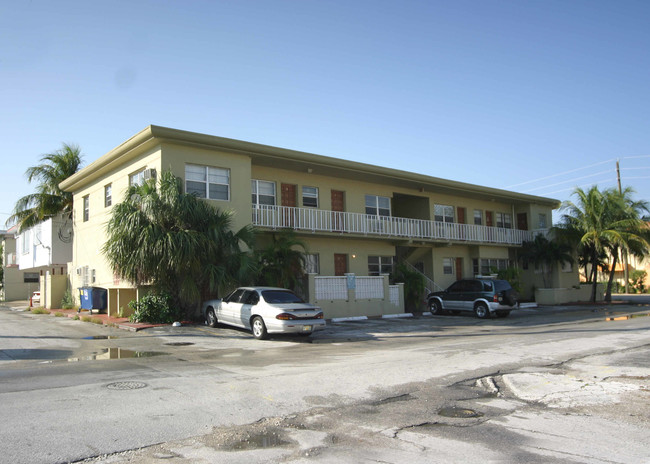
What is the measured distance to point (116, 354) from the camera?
1239cm

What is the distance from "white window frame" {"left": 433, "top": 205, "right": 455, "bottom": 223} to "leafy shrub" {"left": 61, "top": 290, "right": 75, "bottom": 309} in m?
19.9

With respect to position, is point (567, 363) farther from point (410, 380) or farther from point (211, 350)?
point (211, 350)

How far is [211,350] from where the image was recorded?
13195mm

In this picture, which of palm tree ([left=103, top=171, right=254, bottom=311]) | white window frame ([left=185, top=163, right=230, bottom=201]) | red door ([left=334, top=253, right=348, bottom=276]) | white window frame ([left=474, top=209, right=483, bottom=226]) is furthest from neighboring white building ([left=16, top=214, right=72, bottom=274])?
white window frame ([left=474, top=209, right=483, bottom=226])

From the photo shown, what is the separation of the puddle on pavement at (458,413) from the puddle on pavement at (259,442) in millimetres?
2363

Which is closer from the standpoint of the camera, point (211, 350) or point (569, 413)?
point (569, 413)

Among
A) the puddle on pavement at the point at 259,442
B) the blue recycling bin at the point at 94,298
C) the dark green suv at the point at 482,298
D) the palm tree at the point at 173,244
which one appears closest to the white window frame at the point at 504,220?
the dark green suv at the point at 482,298

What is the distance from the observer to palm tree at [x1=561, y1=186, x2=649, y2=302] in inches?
1231

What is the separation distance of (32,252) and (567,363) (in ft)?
99.1

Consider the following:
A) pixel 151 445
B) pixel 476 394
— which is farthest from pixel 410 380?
pixel 151 445

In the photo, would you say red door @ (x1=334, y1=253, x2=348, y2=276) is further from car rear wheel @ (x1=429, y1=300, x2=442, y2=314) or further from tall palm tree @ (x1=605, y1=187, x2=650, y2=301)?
tall palm tree @ (x1=605, y1=187, x2=650, y2=301)

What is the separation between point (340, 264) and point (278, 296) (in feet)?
32.4

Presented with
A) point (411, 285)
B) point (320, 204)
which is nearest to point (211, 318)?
point (320, 204)

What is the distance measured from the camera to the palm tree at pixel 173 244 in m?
17.3
